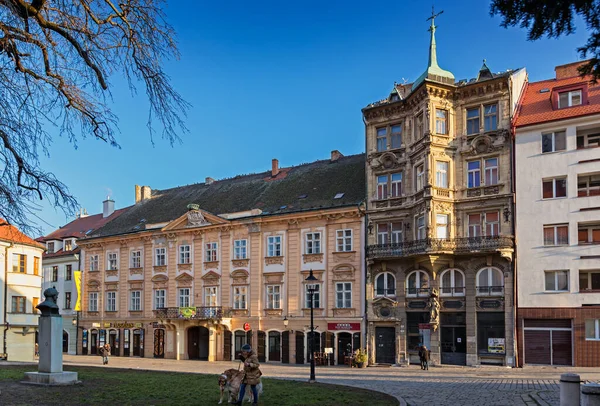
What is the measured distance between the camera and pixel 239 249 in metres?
45.9

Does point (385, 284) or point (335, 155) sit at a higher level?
point (335, 155)

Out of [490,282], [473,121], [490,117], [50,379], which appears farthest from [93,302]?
[50,379]

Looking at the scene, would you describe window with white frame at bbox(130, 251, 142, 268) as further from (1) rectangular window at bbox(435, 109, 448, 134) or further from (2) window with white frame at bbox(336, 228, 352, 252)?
(1) rectangular window at bbox(435, 109, 448, 134)

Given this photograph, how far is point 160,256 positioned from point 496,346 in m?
26.2

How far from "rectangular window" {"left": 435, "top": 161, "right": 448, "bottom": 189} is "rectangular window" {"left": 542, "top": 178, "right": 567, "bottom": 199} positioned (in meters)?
5.39

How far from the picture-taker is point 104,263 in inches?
2125

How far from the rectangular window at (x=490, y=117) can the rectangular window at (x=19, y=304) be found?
36.3 metres

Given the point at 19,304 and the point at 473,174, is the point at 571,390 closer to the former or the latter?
the point at 473,174

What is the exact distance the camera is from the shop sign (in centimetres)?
3522

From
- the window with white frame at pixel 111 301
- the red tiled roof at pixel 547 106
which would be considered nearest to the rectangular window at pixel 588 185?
the red tiled roof at pixel 547 106

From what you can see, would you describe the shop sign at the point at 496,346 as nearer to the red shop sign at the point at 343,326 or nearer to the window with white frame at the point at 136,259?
the red shop sign at the point at 343,326

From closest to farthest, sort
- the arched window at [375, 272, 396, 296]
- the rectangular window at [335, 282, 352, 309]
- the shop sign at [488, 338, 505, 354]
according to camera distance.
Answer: the shop sign at [488, 338, 505, 354] → the arched window at [375, 272, 396, 296] → the rectangular window at [335, 282, 352, 309]

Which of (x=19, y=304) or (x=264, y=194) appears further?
(x=19, y=304)

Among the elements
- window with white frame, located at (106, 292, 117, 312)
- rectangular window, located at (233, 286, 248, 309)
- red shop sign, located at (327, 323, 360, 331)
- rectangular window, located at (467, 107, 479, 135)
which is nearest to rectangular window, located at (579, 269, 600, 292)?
rectangular window, located at (467, 107, 479, 135)
